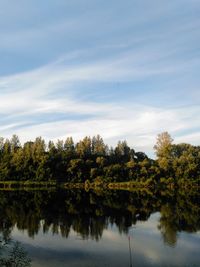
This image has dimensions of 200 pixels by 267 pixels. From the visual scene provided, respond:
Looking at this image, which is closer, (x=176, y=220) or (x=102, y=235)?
(x=102, y=235)

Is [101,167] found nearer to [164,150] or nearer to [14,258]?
[164,150]

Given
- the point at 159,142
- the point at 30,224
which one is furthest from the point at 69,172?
the point at 30,224

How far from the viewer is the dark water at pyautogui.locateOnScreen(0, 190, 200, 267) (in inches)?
1293

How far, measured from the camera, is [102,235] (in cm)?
4372

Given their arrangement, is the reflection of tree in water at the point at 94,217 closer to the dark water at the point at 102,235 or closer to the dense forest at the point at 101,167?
the dark water at the point at 102,235

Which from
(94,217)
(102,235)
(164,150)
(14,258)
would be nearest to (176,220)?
(94,217)

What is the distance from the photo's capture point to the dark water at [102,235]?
1293 inches

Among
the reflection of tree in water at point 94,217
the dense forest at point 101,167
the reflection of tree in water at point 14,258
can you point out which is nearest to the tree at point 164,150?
the dense forest at point 101,167

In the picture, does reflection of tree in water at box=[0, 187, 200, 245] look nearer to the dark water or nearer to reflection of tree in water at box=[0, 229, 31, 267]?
the dark water

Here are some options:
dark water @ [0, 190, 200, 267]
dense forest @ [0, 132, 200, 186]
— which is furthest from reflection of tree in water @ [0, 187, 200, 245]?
dense forest @ [0, 132, 200, 186]

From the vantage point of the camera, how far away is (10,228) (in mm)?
48062

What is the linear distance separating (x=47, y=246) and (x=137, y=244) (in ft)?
30.6

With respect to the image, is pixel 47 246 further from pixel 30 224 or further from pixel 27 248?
pixel 30 224

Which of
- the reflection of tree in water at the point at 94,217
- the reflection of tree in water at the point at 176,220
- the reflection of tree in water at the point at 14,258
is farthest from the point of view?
the reflection of tree in water at the point at 94,217
